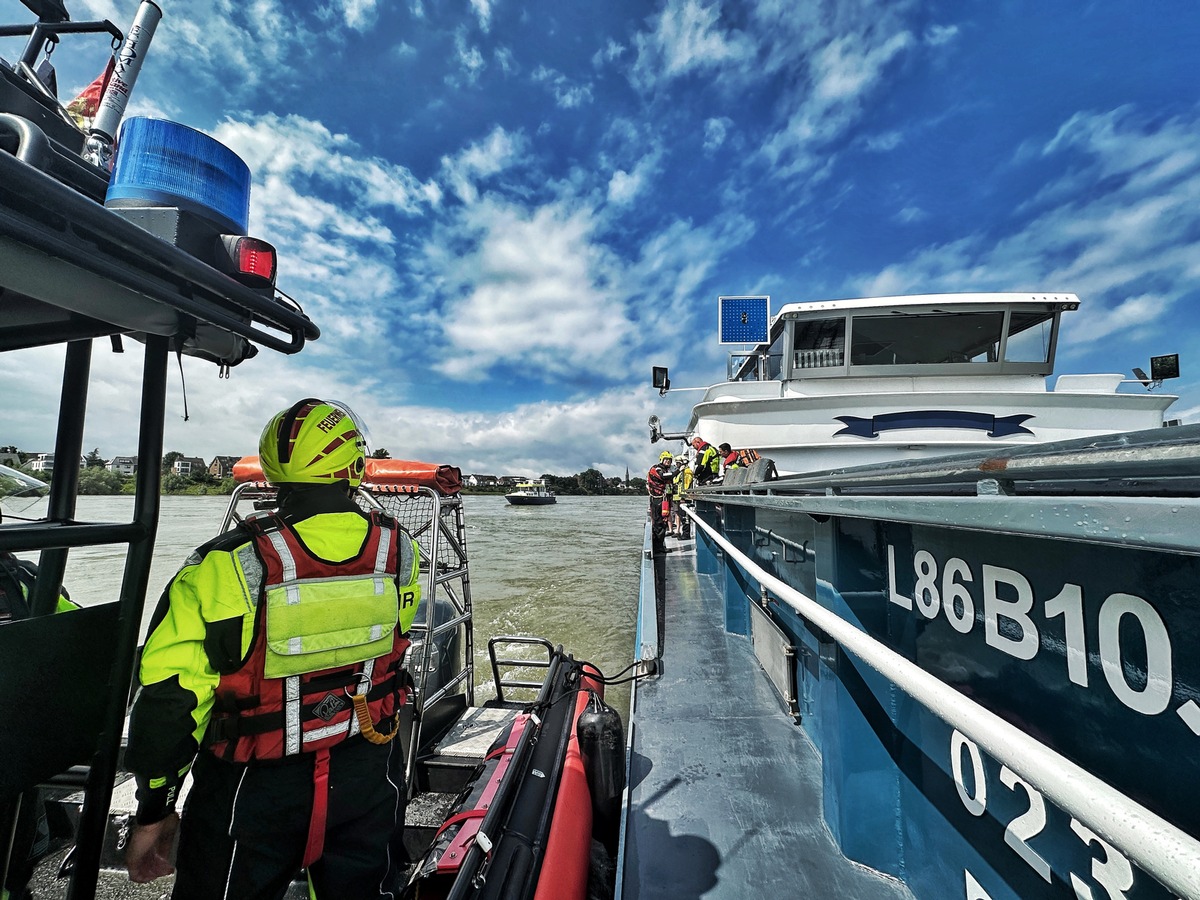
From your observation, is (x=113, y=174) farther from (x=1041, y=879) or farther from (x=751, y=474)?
(x=751, y=474)

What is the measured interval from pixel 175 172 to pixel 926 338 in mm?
9464

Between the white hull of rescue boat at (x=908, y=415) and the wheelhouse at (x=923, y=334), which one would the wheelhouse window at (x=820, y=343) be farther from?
the white hull of rescue boat at (x=908, y=415)

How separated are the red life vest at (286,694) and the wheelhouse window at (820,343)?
7.58 m

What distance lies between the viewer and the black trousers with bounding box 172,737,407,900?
162 cm

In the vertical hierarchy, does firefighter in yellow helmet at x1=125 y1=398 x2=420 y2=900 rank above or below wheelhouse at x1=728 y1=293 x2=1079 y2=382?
below

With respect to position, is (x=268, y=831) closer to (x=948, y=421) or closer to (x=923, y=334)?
(x=948, y=421)

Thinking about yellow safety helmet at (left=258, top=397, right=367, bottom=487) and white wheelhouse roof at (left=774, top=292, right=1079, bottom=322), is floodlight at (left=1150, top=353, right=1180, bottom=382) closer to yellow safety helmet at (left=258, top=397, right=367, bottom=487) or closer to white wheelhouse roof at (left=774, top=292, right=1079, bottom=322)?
white wheelhouse roof at (left=774, top=292, right=1079, bottom=322)

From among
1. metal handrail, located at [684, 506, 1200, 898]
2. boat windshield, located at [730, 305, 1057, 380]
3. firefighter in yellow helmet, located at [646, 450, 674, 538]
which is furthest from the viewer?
firefighter in yellow helmet, located at [646, 450, 674, 538]

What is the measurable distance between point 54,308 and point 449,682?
3359mm

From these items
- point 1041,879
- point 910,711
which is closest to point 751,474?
point 910,711

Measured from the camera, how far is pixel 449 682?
158 inches

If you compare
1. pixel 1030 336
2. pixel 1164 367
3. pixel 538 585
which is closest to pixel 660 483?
pixel 538 585

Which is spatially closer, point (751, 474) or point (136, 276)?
point (136, 276)

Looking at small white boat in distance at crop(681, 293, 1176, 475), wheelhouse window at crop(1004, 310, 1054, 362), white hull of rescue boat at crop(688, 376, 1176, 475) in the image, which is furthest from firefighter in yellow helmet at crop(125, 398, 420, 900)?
wheelhouse window at crop(1004, 310, 1054, 362)
